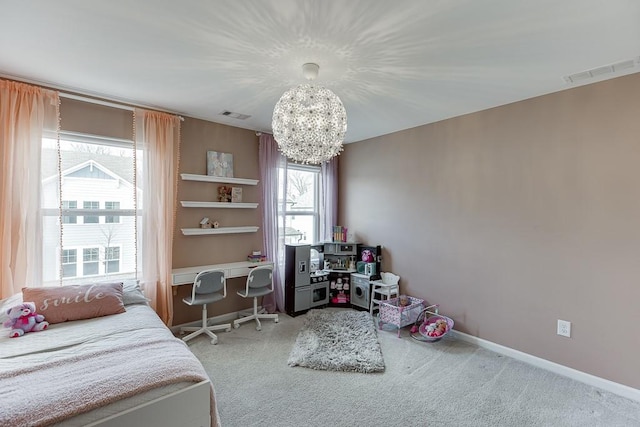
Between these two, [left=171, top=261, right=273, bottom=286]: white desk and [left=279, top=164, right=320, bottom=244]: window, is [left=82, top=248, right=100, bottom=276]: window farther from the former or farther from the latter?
[left=279, top=164, right=320, bottom=244]: window

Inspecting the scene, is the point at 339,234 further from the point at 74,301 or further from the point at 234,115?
the point at 74,301

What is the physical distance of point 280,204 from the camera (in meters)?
4.28

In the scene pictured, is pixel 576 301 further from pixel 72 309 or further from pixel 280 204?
pixel 72 309

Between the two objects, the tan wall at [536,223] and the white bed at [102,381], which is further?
the tan wall at [536,223]

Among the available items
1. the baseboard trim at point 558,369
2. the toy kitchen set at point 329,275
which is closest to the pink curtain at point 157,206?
the toy kitchen set at point 329,275

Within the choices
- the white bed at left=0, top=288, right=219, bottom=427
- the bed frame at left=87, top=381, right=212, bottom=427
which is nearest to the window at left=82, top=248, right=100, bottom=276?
the white bed at left=0, top=288, right=219, bottom=427

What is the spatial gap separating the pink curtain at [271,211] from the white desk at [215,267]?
0.86 feet

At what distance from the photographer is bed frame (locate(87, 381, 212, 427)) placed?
1.35 metres

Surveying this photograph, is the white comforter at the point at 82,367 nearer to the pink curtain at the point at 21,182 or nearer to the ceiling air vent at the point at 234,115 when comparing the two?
the pink curtain at the point at 21,182

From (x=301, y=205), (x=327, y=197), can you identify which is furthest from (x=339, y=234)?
(x=301, y=205)

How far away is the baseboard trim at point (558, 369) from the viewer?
7.49 ft

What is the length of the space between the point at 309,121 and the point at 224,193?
220 centimetres

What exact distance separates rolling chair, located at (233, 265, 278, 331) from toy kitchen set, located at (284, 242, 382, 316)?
410 mm

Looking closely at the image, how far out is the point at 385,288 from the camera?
3.88 m
